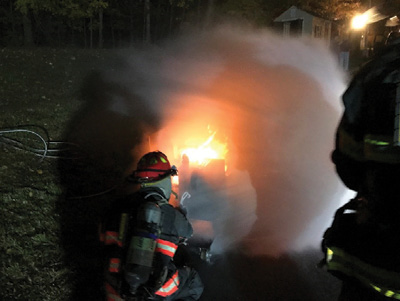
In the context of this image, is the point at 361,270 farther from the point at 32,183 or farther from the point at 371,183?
the point at 32,183

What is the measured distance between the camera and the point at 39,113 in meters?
10.0

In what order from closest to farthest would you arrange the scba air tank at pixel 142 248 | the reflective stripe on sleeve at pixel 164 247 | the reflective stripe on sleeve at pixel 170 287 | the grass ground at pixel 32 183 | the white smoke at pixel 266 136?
1. the scba air tank at pixel 142 248
2. the reflective stripe on sleeve at pixel 164 247
3. the reflective stripe on sleeve at pixel 170 287
4. the grass ground at pixel 32 183
5. the white smoke at pixel 266 136

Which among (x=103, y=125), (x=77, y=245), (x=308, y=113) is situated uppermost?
(x=308, y=113)

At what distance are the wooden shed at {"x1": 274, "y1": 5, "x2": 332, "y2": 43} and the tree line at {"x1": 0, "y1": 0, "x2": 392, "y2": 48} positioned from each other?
25.4 inches

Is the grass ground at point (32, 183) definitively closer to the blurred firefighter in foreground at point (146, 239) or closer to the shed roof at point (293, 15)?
the blurred firefighter in foreground at point (146, 239)

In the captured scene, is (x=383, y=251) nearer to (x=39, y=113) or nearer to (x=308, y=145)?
(x=308, y=145)

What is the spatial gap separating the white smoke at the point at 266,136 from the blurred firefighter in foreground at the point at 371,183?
3.01m

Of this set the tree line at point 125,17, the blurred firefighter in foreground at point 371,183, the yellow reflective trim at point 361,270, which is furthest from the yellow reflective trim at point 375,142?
the tree line at point 125,17

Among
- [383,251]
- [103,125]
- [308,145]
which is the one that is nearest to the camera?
[383,251]

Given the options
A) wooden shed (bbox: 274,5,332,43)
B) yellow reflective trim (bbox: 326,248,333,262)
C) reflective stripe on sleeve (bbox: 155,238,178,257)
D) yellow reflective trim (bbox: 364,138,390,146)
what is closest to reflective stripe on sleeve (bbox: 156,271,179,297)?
reflective stripe on sleeve (bbox: 155,238,178,257)

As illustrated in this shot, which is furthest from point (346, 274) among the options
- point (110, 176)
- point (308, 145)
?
point (110, 176)

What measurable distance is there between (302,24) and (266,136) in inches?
930

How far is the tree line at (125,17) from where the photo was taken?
2495 cm

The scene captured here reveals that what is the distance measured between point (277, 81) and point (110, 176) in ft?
14.7
